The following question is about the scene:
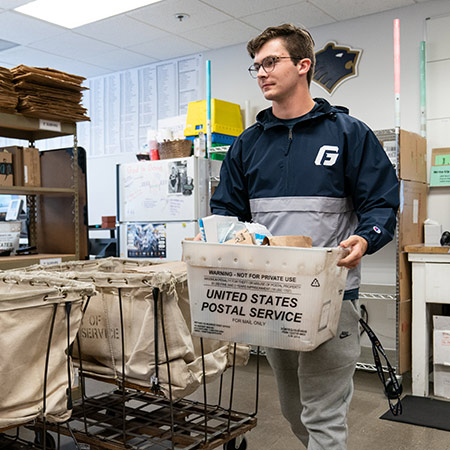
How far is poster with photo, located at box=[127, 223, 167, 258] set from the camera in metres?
4.18

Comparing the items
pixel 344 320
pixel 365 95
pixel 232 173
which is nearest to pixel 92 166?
pixel 365 95

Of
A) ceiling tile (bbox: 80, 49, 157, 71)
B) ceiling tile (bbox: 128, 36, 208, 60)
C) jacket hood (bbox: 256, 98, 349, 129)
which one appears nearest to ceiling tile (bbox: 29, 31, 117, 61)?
ceiling tile (bbox: 80, 49, 157, 71)

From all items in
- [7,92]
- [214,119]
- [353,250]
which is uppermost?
[214,119]

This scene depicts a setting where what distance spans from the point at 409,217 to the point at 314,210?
2173 millimetres

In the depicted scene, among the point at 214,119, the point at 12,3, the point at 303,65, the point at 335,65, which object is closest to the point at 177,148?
the point at 214,119

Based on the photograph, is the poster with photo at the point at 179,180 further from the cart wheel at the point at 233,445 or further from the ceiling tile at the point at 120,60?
the cart wheel at the point at 233,445

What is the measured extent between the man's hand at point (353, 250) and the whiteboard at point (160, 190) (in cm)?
268

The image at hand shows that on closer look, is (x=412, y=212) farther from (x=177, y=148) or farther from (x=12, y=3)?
(x=12, y=3)

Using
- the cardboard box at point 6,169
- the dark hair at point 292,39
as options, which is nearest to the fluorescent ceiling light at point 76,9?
the cardboard box at point 6,169

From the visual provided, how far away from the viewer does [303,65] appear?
163 centimetres

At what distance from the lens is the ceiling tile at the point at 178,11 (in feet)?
13.3

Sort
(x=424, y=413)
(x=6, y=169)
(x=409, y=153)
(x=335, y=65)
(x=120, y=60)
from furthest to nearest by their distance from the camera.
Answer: (x=120, y=60)
(x=335, y=65)
(x=409, y=153)
(x=424, y=413)
(x=6, y=169)

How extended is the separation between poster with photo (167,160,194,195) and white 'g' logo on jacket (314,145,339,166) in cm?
248

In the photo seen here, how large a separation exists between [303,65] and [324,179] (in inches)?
13.6
